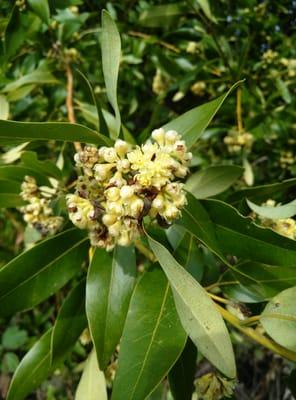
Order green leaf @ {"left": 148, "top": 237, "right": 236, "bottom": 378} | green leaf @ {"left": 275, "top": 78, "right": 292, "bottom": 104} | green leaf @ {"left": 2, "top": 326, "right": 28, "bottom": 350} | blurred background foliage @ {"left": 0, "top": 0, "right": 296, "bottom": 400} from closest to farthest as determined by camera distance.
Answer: green leaf @ {"left": 148, "top": 237, "right": 236, "bottom": 378} < blurred background foliage @ {"left": 0, "top": 0, "right": 296, "bottom": 400} < green leaf @ {"left": 275, "top": 78, "right": 292, "bottom": 104} < green leaf @ {"left": 2, "top": 326, "right": 28, "bottom": 350}

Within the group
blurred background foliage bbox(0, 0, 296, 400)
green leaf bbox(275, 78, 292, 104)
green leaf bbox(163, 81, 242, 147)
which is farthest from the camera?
green leaf bbox(275, 78, 292, 104)

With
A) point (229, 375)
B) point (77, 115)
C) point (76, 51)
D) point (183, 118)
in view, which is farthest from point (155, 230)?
point (76, 51)

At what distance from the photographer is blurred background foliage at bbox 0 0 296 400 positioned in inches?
92.0

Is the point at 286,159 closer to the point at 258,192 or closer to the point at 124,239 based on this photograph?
the point at 258,192

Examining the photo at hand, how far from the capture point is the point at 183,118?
59.1 inches

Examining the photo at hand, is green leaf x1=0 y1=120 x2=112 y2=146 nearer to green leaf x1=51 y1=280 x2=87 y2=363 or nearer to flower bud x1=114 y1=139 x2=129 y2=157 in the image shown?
flower bud x1=114 y1=139 x2=129 y2=157

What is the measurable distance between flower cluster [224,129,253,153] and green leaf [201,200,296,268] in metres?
1.18

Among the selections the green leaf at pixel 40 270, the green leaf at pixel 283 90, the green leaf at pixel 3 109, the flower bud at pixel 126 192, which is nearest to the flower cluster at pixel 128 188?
the flower bud at pixel 126 192

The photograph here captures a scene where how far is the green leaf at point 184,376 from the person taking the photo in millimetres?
1354

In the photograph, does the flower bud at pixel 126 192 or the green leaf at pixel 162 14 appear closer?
the flower bud at pixel 126 192

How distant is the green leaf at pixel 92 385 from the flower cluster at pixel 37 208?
1.54 feet

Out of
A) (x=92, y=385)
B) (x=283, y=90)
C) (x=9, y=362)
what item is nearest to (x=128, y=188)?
(x=92, y=385)

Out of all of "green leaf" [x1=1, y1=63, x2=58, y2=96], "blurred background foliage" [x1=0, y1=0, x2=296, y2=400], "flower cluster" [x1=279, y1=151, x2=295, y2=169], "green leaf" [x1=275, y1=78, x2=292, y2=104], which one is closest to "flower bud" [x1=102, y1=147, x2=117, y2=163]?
"blurred background foliage" [x1=0, y1=0, x2=296, y2=400]

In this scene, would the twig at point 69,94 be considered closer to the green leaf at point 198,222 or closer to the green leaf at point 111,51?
the green leaf at point 111,51
